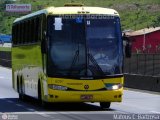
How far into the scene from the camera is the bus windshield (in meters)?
21.5

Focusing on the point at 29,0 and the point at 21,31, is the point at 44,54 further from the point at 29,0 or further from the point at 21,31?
the point at 29,0

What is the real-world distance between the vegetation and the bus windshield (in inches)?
3300

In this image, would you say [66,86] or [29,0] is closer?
[66,86]

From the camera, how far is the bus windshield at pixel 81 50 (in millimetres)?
21453

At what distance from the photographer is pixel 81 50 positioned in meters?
21.5

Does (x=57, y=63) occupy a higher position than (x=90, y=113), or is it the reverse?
(x=57, y=63)

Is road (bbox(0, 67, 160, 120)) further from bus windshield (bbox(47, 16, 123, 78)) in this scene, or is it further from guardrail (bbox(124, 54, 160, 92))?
guardrail (bbox(124, 54, 160, 92))

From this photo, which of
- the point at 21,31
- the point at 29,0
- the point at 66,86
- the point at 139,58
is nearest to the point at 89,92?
the point at 66,86

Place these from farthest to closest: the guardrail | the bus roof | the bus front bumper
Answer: the guardrail < the bus roof < the bus front bumper

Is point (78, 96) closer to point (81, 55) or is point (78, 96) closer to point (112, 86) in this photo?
point (112, 86)

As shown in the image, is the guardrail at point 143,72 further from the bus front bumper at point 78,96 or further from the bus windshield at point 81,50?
the bus front bumper at point 78,96

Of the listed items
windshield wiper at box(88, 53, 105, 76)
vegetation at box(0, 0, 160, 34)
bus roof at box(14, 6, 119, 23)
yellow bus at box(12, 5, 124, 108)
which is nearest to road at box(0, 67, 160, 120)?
yellow bus at box(12, 5, 124, 108)

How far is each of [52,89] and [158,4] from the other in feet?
372

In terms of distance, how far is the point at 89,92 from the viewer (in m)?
21.2
